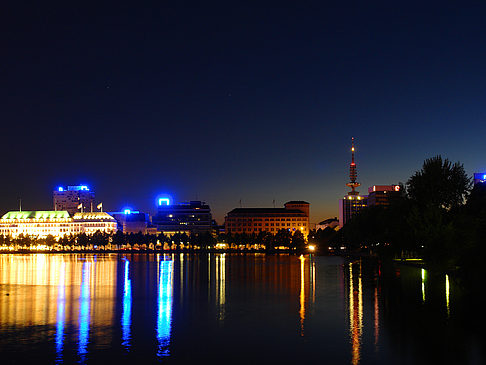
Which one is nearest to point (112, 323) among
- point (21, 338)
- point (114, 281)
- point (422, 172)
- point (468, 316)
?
point (21, 338)

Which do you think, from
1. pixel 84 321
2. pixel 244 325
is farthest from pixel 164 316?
pixel 244 325

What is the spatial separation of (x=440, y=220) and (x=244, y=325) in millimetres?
37944

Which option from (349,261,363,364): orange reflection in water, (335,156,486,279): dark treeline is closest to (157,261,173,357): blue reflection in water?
(349,261,363,364): orange reflection in water

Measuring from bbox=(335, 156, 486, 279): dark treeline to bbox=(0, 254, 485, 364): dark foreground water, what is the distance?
4240 mm

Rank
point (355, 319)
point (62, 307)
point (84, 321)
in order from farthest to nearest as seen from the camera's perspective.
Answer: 1. point (62, 307)
2. point (355, 319)
3. point (84, 321)

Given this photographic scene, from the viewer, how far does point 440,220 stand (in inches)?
2734

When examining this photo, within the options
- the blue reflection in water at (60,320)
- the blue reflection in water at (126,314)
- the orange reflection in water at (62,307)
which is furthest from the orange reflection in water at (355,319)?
the blue reflection in water at (60,320)

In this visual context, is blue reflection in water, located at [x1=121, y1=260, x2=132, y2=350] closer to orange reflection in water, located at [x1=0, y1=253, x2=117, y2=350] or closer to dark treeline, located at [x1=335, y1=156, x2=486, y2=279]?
orange reflection in water, located at [x1=0, y1=253, x2=117, y2=350]

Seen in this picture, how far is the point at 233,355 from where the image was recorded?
31125mm

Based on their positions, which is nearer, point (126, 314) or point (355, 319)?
point (355, 319)

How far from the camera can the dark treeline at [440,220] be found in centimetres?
6387

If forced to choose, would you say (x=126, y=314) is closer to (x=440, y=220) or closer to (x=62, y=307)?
(x=62, y=307)

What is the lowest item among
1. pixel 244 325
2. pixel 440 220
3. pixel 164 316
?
pixel 244 325

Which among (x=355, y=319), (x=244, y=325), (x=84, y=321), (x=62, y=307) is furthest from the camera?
(x=62, y=307)
